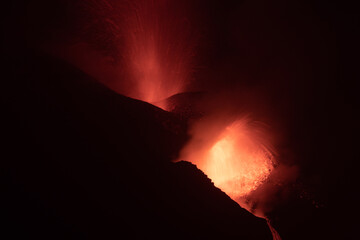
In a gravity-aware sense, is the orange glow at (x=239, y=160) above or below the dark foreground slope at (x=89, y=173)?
above

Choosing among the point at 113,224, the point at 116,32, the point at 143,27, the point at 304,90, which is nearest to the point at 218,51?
the point at 143,27

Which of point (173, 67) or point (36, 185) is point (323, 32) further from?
point (36, 185)

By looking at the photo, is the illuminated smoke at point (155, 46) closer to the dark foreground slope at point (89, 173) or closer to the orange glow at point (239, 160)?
the orange glow at point (239, 160)

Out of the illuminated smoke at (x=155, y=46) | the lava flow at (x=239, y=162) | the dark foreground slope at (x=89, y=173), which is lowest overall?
the dark foreground slope at (x=89, y=173)

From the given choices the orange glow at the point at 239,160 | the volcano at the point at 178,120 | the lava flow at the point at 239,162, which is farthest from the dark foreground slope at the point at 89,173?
the lava flow at the point at 239,162

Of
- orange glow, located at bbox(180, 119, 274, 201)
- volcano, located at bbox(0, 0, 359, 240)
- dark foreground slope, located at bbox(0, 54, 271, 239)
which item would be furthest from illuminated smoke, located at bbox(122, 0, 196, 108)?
dark foreground slope, located at bbox(0, 54, 271, 239)

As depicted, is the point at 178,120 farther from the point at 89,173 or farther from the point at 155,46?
the point at 155,46
